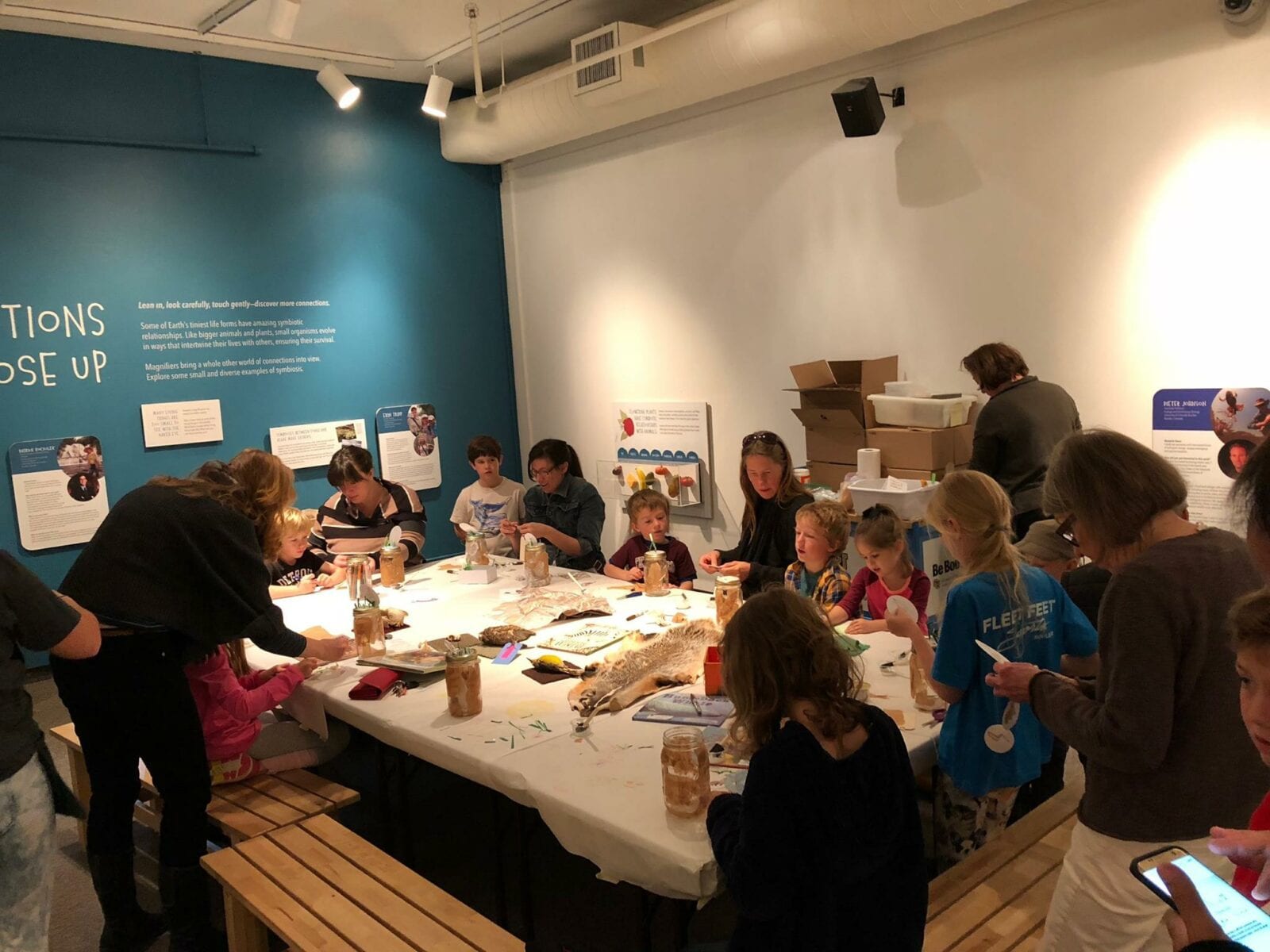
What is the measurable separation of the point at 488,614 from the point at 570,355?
135 inches

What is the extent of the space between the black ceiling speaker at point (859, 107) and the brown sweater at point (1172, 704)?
10.5ft

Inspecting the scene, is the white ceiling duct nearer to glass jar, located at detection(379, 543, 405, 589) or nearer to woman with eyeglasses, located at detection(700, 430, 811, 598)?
woman with eyeglasses, located at detection(700, 430, 811, 598)

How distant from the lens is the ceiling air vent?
4.85m

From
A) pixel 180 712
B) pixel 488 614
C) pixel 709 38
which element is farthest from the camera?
pixel 709 38

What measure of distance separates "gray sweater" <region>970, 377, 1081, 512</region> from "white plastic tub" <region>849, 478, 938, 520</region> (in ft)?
0.90

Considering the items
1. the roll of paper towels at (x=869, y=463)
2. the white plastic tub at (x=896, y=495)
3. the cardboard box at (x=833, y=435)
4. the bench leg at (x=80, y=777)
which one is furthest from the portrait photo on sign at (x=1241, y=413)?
the bench leg at (x=80, y=777)

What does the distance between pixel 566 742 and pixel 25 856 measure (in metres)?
1.19

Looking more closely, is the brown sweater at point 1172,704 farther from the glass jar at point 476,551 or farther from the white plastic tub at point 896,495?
the glass jar at point 476,551

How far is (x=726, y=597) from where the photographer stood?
3008 millimetres

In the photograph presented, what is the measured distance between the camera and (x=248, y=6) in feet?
15.4

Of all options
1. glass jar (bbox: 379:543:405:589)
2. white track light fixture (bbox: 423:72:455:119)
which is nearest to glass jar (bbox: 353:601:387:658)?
glass jar (bbox: 379:543:405:589)

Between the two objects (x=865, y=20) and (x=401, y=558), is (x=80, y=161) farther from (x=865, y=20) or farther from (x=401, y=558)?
(x=865, y=20)

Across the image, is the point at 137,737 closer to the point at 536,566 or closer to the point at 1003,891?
the point at 536,566

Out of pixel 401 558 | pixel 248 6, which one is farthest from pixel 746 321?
pixel 248 6
